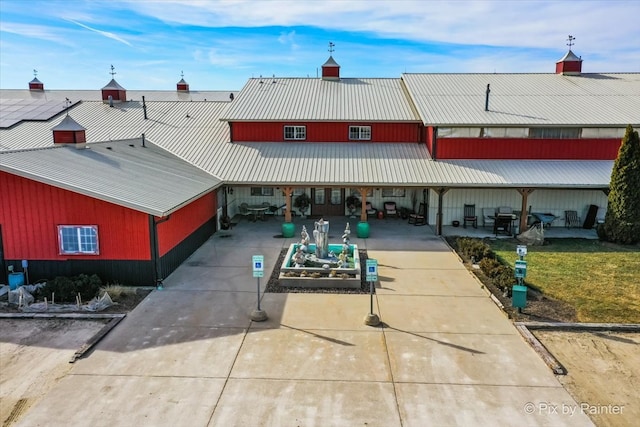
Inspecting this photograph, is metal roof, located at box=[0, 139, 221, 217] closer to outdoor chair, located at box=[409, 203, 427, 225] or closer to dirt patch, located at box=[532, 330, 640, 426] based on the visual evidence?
outdoor chair, located at box=[409, 203, 427, 225]

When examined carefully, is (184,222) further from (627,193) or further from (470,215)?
(627,193)

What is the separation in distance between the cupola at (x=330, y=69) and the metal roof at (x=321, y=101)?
1.31 ft

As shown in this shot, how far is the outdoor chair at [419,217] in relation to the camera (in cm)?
2125

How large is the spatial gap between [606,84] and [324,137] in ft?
51.0

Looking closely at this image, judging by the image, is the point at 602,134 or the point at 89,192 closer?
the point at 89,192

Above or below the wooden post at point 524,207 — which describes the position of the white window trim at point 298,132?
above

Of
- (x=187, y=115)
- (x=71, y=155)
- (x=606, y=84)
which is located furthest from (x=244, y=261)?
(x=606, y=84)

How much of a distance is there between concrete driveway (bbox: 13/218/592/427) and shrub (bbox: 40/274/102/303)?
1.58 meters

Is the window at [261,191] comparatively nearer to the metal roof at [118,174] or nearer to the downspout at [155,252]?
the metal roof at [118,174]

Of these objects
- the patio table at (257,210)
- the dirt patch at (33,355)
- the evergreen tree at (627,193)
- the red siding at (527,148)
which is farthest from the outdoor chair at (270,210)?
the evergreen tree at (627,193)

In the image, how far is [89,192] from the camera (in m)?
12.3

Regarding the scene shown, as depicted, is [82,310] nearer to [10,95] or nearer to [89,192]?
[89,192]

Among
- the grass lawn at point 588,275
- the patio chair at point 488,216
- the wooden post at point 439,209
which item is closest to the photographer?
the grass lawn at point 588,275

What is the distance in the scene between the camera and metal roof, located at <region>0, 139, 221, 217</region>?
12.4 m
